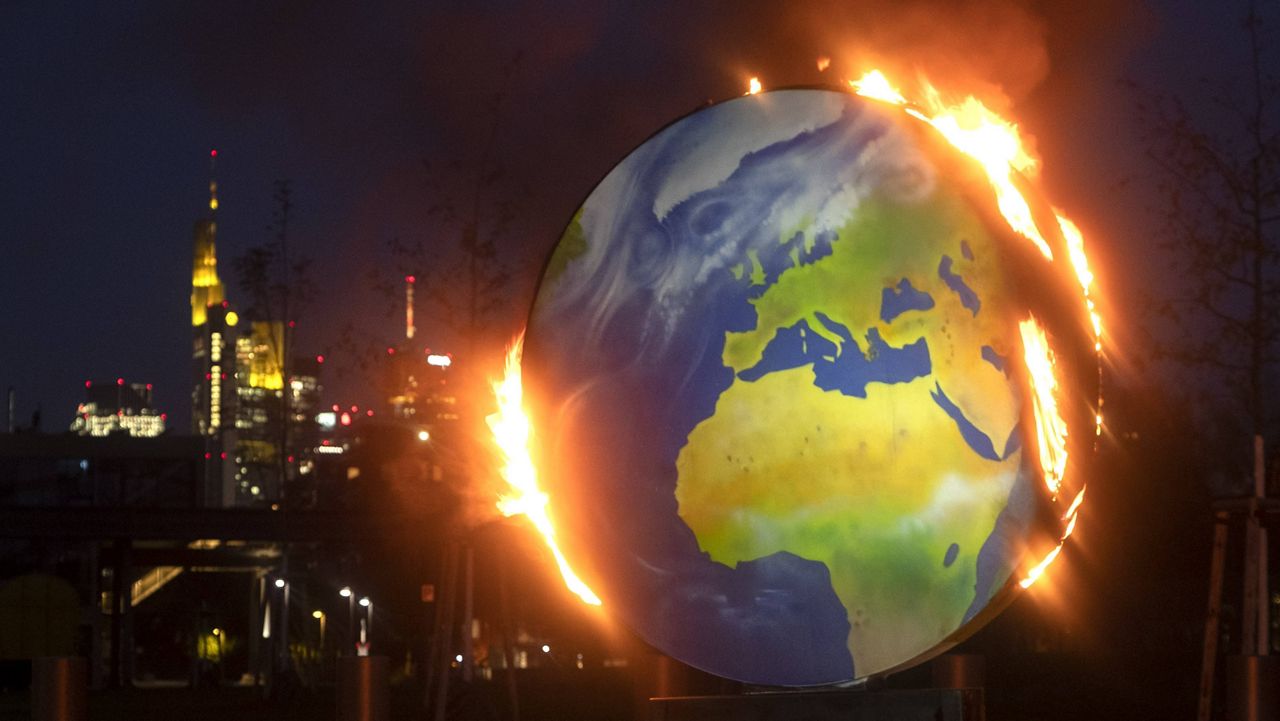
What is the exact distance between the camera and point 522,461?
30.2 feet

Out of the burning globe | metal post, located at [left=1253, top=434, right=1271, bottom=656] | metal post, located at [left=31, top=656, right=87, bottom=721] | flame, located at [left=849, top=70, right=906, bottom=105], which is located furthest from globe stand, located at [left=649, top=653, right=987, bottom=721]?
metal post, located at [left=1253, top=434, right=1271, bottom=656]

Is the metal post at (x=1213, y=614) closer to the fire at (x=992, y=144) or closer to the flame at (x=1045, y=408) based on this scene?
the flame at (x=1045, y=408)

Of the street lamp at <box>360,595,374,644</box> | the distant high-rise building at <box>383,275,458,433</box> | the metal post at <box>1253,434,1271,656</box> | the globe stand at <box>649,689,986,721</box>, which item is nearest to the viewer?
the globe stand at <box>649,689,986,721</box>

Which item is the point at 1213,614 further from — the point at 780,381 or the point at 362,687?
the point at 362,687

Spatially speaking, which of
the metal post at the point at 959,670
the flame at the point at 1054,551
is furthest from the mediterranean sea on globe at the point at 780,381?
the metal post at the point at 959,670

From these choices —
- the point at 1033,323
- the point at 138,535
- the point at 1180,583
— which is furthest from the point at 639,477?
the point at 138,535

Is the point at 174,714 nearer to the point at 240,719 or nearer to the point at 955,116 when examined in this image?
the point at 240,719

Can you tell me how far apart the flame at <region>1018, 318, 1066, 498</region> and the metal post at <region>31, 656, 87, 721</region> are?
6424 millimetres

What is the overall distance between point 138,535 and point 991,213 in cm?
3791

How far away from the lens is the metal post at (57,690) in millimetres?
10859

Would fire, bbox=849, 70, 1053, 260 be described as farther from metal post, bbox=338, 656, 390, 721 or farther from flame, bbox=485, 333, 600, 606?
metal post, bbox=338, 656, 390, 721

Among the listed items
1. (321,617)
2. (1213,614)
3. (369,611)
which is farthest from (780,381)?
(321,617)

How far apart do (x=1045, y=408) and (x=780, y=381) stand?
4.68 feet

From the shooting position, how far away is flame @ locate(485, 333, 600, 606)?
351 inches
